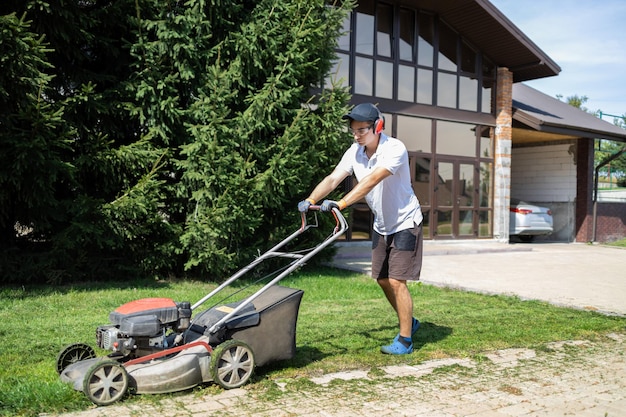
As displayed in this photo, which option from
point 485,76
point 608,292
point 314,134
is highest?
point 485,76

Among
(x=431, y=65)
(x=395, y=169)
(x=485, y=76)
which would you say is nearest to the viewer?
(x=395, y=169)

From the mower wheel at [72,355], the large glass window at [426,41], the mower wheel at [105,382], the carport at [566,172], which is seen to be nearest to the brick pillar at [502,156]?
the carport at [566,172]

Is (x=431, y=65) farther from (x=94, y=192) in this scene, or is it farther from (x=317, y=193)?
(x=317, y=193)

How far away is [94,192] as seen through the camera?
27.4ft

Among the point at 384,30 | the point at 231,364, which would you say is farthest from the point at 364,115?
the point at 384,30

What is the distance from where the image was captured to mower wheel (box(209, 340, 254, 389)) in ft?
12.5

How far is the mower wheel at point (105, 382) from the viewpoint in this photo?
343 centimetres

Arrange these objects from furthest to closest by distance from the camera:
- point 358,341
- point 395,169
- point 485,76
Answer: point 485,76 < point 358,341 < point 395,169

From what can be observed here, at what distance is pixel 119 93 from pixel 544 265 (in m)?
9.34

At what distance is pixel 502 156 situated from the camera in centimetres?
1738

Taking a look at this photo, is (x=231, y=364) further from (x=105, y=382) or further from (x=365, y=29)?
(x=365, y=29)

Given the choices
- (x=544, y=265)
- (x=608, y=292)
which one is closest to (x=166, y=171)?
(x=608, y=292)

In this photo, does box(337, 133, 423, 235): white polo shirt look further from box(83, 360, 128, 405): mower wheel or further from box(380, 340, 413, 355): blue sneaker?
box(83, 360, 128, 405): mower wheel

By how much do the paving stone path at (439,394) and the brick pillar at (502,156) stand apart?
12905 millimetres
